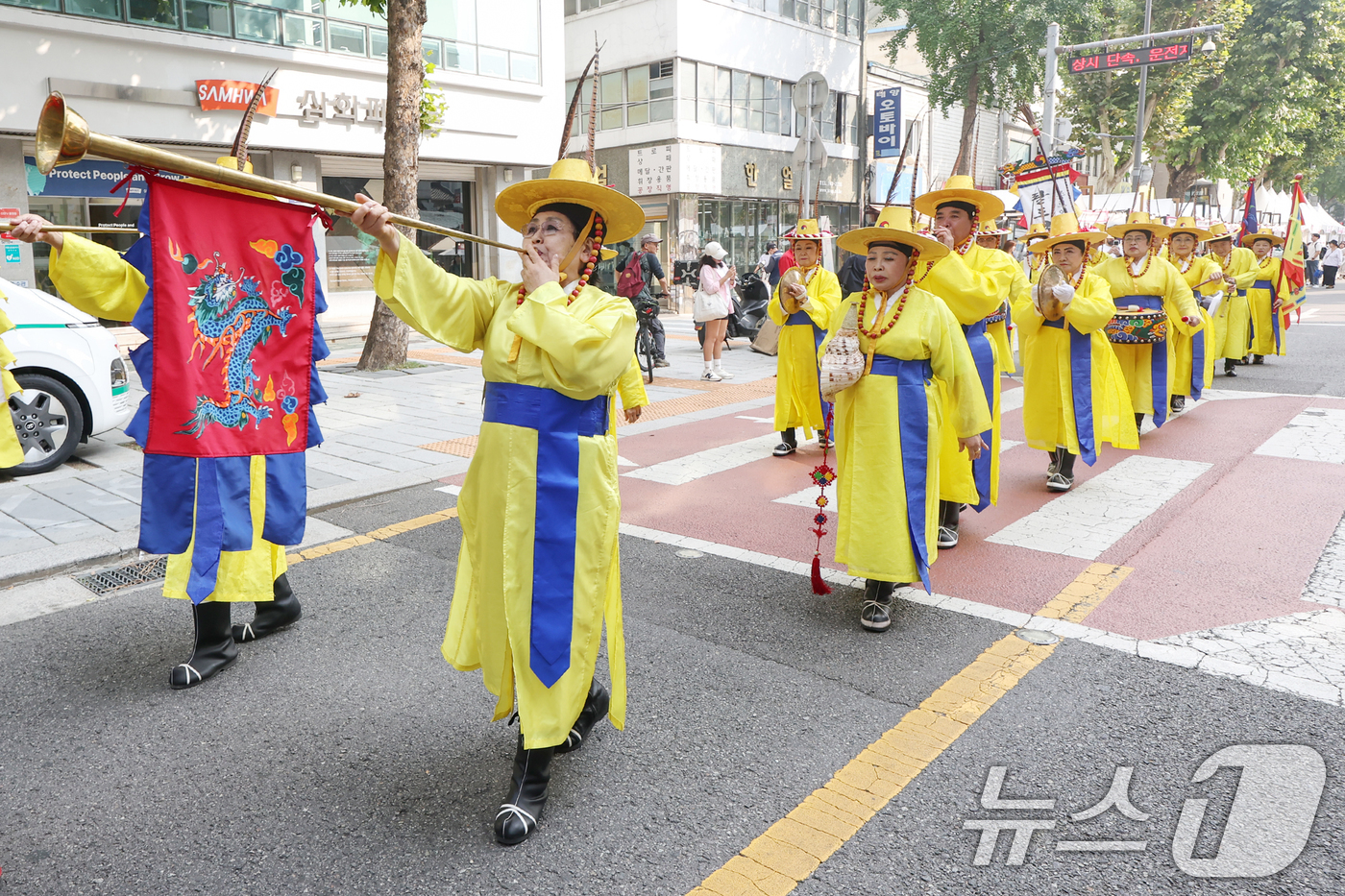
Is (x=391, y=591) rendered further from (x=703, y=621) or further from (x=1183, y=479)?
(x=1183, y=479)

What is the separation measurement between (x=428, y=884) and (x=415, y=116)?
1080 cm

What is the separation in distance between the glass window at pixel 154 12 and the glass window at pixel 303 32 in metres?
1.91

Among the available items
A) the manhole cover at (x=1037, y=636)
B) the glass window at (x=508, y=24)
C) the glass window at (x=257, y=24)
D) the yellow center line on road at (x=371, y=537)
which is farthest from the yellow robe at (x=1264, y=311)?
the glass window at (x=257, y=24)

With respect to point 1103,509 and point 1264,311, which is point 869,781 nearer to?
point 1103,509

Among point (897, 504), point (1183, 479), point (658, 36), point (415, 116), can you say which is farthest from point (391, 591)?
point (658, 36)


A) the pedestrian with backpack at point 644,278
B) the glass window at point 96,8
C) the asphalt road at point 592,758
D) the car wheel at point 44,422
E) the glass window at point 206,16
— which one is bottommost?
the asphalt road at point 592,758

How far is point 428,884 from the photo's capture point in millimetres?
2475

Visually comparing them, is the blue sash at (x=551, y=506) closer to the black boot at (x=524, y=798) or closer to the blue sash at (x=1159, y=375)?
the black boot at (x=524, y=798)

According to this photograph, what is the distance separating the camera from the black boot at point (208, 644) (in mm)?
3684

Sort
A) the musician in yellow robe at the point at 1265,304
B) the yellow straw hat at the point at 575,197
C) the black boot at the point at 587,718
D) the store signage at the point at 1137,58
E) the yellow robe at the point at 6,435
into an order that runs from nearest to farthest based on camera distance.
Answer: the yellow straw hat at the point at 575,197
the black boot at the point at 587,718
the yellow robe at the point at 6,435
the musician in yellow robe at the point at 1265,304
the store signage at the point at 1137,58

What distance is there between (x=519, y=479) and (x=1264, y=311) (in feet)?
45.2

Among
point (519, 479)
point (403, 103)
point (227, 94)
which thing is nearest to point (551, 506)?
point (519, 479)

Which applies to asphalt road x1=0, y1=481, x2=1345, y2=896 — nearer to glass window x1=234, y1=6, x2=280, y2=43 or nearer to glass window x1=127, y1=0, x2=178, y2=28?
Result: glass window x1=127, y1=0, x2=178, y2=28

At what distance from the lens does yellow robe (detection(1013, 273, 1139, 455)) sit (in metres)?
6.41
